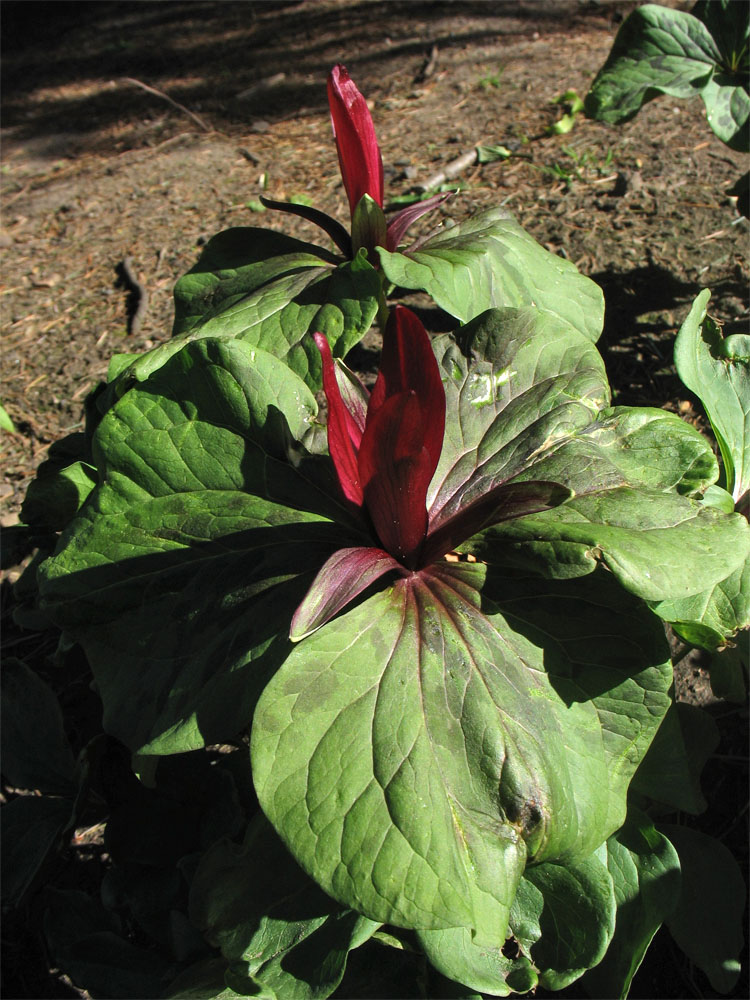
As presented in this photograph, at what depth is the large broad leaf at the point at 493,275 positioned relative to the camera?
1.81 m

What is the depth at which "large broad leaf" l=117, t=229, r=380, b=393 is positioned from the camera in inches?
70.0

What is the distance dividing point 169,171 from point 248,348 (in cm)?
369

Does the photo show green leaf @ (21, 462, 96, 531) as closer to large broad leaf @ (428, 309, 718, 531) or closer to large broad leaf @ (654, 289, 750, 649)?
large broad leaf @ (428, 309, 718, 531)

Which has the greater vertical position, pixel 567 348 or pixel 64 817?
pixel 567 348

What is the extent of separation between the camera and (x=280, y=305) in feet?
6.13

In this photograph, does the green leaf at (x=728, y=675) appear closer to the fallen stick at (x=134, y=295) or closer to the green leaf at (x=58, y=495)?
the green leaf at (x=58, y=495)

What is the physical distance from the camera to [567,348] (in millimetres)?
1652

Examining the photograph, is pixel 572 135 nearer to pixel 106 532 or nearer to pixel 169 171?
pixel 169 171

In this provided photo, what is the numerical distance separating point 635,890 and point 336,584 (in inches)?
39.3

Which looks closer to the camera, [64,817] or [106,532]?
[106,532]

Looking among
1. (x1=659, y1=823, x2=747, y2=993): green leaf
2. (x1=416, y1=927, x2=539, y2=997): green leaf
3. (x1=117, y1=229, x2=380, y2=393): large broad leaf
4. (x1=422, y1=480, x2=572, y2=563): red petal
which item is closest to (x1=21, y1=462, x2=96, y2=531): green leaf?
(x1=117, y1=229, x2=380, y2=393): large broad leaf

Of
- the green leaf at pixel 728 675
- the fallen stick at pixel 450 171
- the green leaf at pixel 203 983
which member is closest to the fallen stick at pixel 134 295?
the fallen stick at pixel 450 171

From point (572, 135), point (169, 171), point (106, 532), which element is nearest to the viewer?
point (106, 532)

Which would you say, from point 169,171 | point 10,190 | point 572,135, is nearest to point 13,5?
point 10,190
